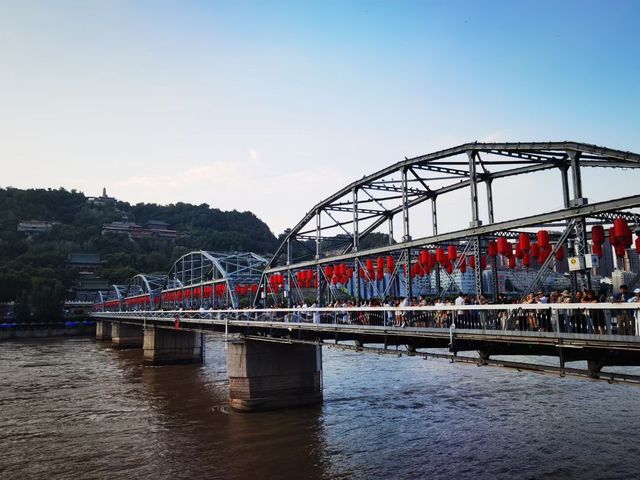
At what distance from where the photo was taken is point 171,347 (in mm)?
71125

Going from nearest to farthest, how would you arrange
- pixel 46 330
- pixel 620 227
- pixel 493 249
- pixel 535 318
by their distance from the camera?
pixel 535 318, pixel 620 227, pixel 493 249, pixel 46 330

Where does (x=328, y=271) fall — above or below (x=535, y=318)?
above

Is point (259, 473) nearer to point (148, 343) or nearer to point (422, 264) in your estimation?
point (422, 264)

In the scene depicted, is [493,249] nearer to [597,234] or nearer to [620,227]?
[597,234]

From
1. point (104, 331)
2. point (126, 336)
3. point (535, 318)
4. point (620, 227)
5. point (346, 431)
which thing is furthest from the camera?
point (104, 331)

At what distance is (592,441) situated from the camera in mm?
25609

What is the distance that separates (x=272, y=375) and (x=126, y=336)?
77.7 m

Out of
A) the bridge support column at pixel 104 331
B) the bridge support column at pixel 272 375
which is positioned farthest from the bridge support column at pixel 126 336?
the bridge support column at pixel 272 375

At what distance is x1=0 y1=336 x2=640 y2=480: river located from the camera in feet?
77.7

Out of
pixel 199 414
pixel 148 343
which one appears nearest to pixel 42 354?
pixel 148 343

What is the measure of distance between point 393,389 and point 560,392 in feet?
41.8

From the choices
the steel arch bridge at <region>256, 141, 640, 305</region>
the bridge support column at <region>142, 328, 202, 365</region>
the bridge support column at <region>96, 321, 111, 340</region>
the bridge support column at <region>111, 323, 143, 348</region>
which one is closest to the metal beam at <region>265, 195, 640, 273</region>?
the steel arch bridge at <region>256, 141, 640, 305</region>

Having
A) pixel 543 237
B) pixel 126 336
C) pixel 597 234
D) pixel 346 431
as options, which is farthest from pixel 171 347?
pixel 597 234

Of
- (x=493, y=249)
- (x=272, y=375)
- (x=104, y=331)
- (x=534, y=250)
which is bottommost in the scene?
(x=104, y=331)
